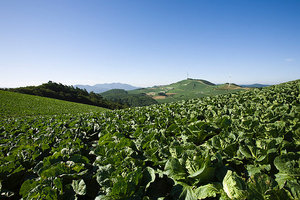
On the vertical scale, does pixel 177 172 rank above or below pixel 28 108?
above

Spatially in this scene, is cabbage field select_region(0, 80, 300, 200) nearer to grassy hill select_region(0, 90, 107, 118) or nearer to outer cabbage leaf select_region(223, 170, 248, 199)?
outer cabbage leaf select_region(223, 170, 248, 199)

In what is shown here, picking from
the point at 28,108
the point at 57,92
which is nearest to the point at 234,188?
the point at 28,108

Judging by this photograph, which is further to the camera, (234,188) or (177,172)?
(177,172)

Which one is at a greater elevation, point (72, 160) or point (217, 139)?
point (217, 139)

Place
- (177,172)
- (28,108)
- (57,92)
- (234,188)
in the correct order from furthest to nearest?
1. (57,92)
2. (28,108)
3. (177,172)
4. (234,188)

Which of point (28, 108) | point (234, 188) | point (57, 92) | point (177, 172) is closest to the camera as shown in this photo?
point (234, 188)

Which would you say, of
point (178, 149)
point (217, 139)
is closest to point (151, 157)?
point (178, 149)

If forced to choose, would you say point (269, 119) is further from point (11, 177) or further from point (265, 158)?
point (11, 177)

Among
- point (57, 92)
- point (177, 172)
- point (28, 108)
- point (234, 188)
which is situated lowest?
point (28, 108)

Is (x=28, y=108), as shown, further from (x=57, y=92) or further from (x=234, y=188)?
(x=57, y=92)

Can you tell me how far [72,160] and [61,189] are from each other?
0.96 meters

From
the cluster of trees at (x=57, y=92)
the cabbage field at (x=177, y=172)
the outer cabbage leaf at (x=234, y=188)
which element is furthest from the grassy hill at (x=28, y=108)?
the cluster of trees at (x=57, y=92)

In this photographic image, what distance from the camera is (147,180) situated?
8.14 feet

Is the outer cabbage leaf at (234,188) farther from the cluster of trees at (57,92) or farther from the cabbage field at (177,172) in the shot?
the cluster of trees at (57,92)
